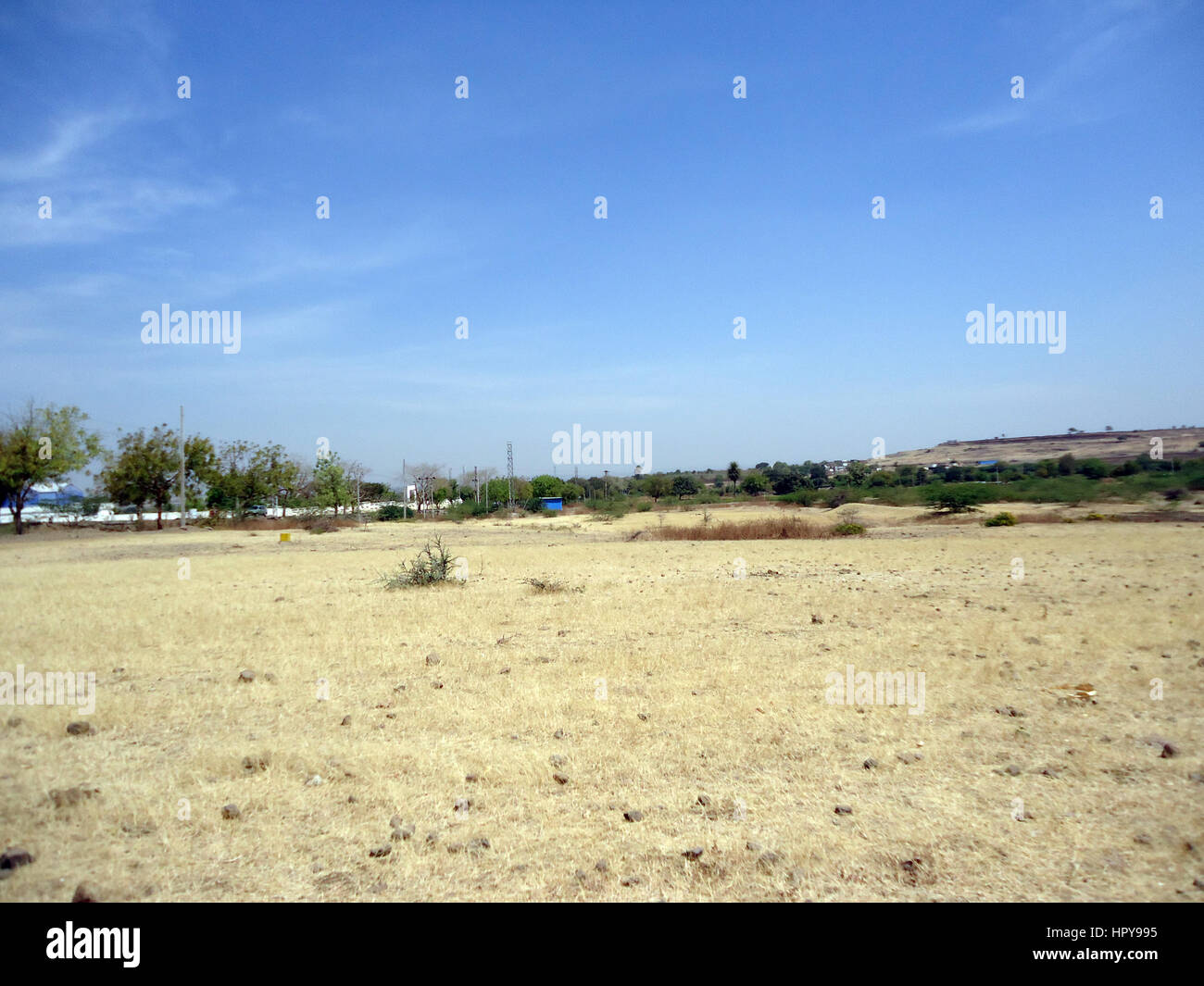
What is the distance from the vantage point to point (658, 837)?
4125 millimetres

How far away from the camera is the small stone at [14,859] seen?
3.75 metres

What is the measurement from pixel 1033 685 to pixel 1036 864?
411 cm

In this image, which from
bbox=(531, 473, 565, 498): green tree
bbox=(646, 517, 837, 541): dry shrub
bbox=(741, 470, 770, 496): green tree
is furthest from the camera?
bbox=(531, 473, 565, 498): green tree

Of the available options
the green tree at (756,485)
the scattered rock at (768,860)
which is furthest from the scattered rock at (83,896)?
the green tree at (756,485)

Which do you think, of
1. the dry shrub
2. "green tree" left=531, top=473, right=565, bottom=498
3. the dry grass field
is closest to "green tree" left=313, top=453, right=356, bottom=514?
"green tree" left=531, top=473, right=565, bottom=498

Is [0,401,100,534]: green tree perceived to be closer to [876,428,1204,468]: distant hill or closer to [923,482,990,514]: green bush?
[923,482,990,514]: green bush

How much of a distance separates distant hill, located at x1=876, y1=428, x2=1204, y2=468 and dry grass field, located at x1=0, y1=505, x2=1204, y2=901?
6512 cm

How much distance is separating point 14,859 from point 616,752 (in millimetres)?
3600

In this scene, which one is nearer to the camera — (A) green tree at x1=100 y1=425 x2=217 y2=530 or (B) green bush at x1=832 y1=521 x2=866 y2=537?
(B) green bush at x1=832 y1=521 x2=866 y2=537

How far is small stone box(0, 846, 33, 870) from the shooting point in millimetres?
3746

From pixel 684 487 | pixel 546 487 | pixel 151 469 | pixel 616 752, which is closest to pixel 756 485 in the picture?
pixel 684 487

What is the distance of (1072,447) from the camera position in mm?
96500

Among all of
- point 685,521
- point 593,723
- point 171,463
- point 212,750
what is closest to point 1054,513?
point 685,521
